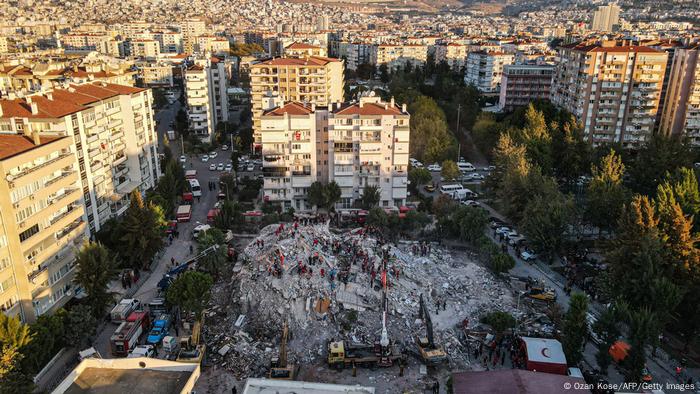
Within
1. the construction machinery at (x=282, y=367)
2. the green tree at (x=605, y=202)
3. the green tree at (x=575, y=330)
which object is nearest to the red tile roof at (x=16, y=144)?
the construction machinery at (x=282, y=367)

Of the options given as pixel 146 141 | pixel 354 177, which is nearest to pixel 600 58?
pixel 354 177

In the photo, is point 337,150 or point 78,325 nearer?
point 78,325

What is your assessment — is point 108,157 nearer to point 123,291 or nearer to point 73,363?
point 123,291

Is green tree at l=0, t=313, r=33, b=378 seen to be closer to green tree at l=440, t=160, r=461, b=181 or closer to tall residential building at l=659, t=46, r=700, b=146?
green tree at l=440, t=160, r=461, b=181

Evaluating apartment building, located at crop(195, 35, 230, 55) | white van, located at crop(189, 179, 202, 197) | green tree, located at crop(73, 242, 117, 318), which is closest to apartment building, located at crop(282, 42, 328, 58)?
white van, located at crop(189, 179, 202, 197)

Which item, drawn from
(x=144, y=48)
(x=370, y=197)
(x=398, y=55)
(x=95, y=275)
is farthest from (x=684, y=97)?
(x=144, y=48)

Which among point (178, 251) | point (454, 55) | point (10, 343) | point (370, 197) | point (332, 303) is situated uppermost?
point (454, 55)

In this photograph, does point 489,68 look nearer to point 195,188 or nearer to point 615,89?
point 615,89
